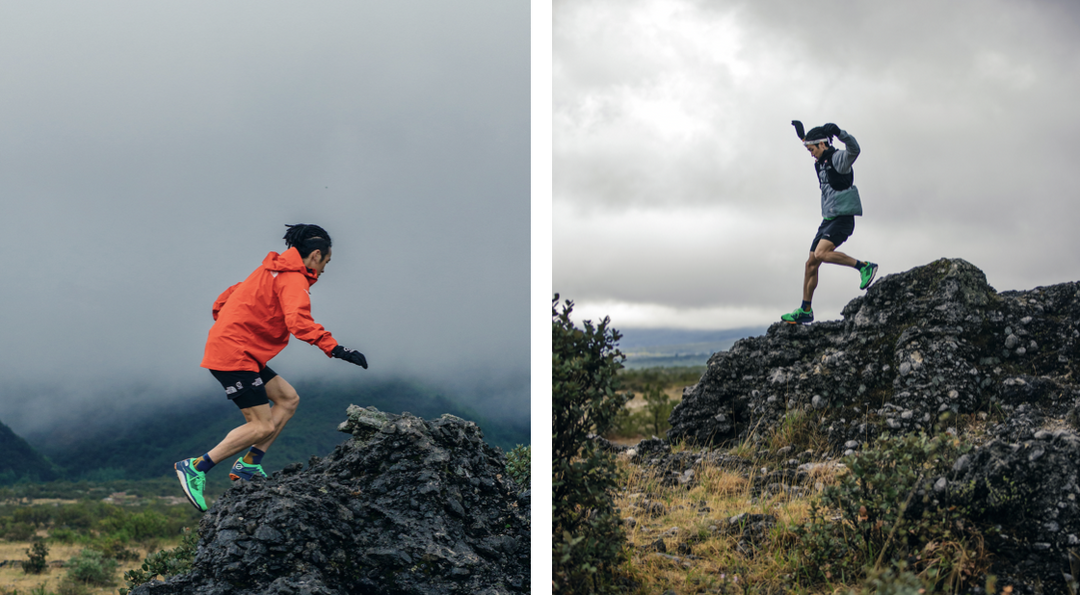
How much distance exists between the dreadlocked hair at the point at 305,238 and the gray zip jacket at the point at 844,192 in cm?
309

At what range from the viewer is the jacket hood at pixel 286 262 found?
310 cm

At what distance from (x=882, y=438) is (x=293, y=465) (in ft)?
10.5

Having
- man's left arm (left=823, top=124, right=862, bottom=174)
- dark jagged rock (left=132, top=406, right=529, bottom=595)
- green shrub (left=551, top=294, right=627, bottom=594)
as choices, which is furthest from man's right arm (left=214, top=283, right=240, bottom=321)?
man's left arm (left=823, top=124, right=862, bottom=174)

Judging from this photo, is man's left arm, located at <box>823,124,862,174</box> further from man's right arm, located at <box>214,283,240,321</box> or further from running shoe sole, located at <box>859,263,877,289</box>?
man's right arm, located at <box>214,283,240,321</box>

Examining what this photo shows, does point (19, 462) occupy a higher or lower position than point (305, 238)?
lower

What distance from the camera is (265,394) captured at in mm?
3072

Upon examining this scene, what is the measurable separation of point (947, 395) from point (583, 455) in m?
2.14

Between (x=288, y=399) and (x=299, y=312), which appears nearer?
(x=299, y=312)

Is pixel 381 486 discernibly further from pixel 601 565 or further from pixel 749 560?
pixel 749 560

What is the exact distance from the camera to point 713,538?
119 inches

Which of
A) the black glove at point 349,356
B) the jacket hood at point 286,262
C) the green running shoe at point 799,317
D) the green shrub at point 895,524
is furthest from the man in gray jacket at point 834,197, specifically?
the jacket hood at point 286,262

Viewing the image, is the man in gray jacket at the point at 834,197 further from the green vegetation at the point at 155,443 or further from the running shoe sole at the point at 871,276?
the green vegetation at the point at 155,443

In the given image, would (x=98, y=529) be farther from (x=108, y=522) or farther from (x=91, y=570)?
(x=91, y=570)

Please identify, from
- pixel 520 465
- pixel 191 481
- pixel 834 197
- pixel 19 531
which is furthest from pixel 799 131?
pixel 19 531
